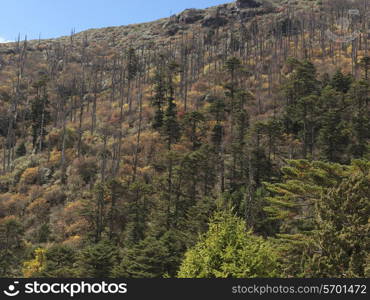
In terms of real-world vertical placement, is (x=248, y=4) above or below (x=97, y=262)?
above

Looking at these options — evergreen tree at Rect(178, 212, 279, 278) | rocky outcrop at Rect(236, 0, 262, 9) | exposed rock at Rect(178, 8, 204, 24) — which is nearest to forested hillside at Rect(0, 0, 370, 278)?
evergreen tree at Rect(178, 212, 279, 278)

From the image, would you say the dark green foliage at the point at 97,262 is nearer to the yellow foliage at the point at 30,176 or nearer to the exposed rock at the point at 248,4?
the yellow foliage at the point at 30,176

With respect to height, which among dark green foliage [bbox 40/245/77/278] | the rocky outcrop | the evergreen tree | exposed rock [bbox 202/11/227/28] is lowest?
dark green foliage [bbox 40/245/77/278]

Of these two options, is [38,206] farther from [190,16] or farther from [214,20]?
[190,16]

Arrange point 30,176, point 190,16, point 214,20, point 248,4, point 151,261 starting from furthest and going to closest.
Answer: point 190,16, point 248,4, point 214,20, point 30,176, point 151,261

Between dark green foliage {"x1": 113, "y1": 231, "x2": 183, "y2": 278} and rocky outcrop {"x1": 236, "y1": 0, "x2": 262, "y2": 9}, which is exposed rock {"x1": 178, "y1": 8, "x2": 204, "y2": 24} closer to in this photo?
rocky outcrop {"x1": 236, "y1": 0, "x2": 262, "y2": 9}

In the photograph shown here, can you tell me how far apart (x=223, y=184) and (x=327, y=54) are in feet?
A: 172

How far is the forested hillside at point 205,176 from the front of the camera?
53.0ft

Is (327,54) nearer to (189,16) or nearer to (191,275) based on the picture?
(189,16)

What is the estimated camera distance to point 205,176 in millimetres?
39125

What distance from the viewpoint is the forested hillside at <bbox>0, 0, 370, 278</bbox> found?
16156mm

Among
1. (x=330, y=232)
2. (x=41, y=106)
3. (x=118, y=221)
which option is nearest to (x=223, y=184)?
(x=118, y=221)

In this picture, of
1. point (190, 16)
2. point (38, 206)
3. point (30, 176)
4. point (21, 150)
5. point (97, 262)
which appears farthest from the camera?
point (190, 16)

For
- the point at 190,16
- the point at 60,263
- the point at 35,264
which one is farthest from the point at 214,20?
the point at 60,263
